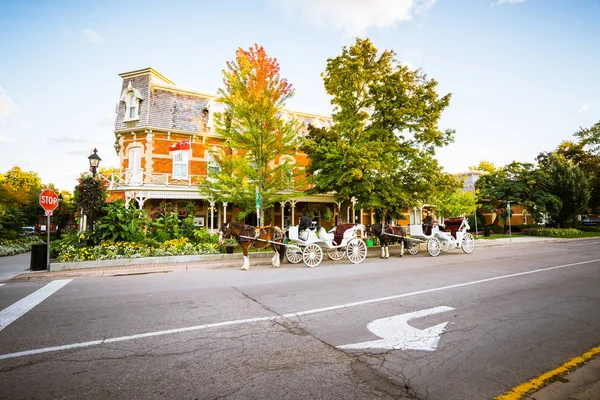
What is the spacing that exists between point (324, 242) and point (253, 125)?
686cm

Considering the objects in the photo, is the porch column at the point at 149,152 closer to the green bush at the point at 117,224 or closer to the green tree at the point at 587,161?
the green bush at the point at 117,224

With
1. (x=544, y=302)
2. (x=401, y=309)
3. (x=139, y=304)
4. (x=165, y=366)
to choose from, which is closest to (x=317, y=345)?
(x=165, y=366)

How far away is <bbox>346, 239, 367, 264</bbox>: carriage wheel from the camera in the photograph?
1262 cm

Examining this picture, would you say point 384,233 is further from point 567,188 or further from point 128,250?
point 567,188

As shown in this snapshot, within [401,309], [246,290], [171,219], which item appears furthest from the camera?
[171,219]

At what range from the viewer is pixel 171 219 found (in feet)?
49.9

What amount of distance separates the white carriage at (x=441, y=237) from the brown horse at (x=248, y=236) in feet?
22.2

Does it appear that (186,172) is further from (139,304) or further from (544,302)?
(544,302)

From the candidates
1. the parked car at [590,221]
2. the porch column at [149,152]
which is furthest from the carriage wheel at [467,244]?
the parked car at [590,221]

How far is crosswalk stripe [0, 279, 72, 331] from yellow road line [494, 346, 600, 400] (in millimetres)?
7045

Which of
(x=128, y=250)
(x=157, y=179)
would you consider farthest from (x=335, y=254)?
(x=157, y=179)

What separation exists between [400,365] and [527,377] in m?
1.30

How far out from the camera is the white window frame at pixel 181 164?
22016 millimetres

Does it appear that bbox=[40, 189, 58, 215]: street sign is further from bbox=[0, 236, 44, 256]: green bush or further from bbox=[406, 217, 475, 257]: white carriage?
bbox=[406, 217, 475, 257]: white carriage
